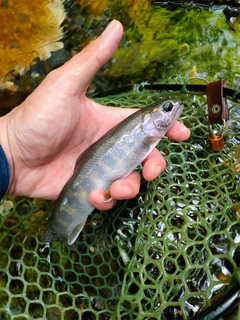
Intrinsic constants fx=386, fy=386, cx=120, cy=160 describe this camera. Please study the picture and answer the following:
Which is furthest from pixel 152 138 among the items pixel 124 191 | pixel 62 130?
pixel 62 130

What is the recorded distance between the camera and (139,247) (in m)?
1.90

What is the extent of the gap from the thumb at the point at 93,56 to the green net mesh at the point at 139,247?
651mm

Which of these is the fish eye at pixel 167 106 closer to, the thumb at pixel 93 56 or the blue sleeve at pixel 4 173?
the thumb at pixel 93 56

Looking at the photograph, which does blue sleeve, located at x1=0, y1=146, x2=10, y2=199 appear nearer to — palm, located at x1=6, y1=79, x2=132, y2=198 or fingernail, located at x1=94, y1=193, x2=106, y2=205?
palm, located at x1=6, y1=79, x2=132, y2=198

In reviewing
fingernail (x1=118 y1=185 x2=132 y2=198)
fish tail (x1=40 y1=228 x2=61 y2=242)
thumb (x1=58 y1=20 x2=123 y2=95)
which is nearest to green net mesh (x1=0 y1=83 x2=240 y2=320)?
fish tail (x1=40 y1=228 x2=61 y2=242)

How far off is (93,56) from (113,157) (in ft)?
1.51

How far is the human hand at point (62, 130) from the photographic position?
5.66 feet

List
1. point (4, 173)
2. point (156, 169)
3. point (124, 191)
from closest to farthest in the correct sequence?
point (124, 191) < point (156, 169) < point (4, 173)

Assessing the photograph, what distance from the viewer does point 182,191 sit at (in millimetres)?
1971

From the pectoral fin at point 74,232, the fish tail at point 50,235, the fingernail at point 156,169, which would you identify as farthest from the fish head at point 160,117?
the fish tail at point 50,235

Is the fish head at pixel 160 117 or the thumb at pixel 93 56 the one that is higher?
the thumb at pixel 93 56

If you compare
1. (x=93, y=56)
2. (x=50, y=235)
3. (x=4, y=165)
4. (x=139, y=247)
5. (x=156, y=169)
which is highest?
(x=93, y=56)

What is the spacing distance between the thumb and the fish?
283mm

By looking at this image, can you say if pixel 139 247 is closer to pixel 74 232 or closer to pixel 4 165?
pixel 74 232
